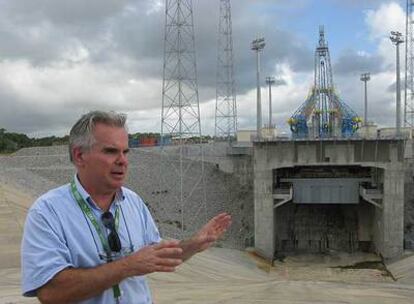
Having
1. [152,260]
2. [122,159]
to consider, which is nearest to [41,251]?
[152,260]

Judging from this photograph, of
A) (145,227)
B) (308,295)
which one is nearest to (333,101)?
(308,295)

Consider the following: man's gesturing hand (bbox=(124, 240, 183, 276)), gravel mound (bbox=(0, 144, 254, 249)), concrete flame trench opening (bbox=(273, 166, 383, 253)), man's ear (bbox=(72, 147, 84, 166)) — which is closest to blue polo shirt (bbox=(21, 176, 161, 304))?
man's ear (bbox=(72, 147, 84, 166))

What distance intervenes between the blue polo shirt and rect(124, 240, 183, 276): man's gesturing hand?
227 millimetres

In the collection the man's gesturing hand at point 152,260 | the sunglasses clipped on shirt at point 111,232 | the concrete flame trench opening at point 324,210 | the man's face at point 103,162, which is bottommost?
the concrete flame trench opening at point 324,210

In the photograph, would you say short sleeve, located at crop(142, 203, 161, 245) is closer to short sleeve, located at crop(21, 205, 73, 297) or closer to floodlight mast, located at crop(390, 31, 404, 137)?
short sleeve, located at crop(21, 205, 73, 297)

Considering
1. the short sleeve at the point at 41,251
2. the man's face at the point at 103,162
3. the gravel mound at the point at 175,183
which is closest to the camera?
the short sleeve at the point at 41,251

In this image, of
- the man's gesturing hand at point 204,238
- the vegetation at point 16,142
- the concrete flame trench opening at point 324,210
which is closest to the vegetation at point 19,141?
the vegetation at point 16,142

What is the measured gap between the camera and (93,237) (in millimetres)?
2961

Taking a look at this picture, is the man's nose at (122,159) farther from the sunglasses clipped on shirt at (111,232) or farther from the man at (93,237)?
the sunglasses clipped on shirt at (111,232)

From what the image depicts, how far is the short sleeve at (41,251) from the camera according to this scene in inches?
108

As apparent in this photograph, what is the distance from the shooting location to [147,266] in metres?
2.80

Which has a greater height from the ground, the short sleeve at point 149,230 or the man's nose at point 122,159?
the man's nose at point 122,159

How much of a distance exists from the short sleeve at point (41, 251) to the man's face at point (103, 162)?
319 mm

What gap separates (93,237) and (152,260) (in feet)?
1.26
